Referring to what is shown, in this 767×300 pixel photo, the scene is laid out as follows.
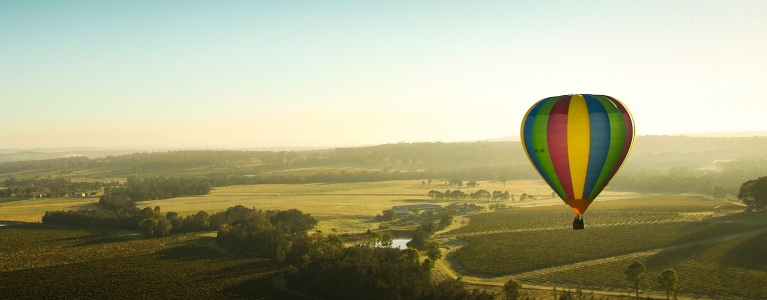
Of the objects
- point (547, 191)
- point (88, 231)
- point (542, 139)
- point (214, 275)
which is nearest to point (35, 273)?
point (214, 275)

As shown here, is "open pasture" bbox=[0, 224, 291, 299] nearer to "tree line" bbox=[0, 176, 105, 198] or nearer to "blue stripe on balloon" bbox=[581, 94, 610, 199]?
"blue stripe on balloon" bbox=[581, 94, 610, 199]

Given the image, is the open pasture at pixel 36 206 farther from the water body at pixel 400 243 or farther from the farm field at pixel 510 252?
the water body at pixel 400 243

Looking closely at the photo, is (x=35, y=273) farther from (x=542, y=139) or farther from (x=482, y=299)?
(x=542, y=139)

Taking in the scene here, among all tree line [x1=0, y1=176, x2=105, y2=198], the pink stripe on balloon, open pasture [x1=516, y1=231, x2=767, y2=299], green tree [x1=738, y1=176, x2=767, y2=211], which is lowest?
open pasture [x1=516, y1=231, x2=767, y2=299]

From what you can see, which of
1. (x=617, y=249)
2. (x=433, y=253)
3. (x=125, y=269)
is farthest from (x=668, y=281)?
(x=125, y=269)

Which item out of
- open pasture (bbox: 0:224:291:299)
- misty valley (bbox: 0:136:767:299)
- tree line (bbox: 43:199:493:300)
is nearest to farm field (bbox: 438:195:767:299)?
misty valley (bbox: 0:136:767:299)

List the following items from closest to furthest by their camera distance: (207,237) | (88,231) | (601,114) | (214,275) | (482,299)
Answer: (601,114) < (482,299) < (214,275) < (207,237) < (88,231)

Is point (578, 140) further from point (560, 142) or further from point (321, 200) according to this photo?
point (321, 200)
